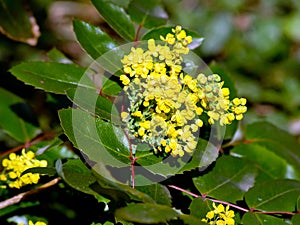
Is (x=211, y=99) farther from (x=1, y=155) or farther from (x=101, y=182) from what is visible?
(x=1, y=155)

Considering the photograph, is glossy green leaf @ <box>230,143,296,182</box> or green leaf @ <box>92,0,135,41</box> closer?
green leaf @ <box>92,0,135,41</box>

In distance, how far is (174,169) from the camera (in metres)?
1.11

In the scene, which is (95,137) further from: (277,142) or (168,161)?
(277,142)

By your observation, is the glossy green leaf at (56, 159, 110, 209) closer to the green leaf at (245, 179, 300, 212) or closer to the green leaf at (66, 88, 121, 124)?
the green leaf at (66, 88, 121, 124)

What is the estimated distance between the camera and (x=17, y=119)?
1.55 metres

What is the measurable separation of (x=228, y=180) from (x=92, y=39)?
50cm

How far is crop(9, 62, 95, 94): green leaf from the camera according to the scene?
123cm

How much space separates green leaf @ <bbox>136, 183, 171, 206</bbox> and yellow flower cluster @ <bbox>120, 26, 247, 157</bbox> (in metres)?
0.08

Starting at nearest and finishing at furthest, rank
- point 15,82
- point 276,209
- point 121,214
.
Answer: point 121,214 < point 276,209 < point 15,82

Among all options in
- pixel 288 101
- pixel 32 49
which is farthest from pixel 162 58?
pixel 288 101

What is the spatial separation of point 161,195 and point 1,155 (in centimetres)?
55

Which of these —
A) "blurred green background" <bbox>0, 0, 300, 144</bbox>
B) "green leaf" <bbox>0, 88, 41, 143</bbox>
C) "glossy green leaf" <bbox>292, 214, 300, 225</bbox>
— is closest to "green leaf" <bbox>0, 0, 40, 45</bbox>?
"green leaf" <bbox>0, 88, 41, 143</bbox>

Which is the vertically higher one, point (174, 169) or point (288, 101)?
point (174, 169)

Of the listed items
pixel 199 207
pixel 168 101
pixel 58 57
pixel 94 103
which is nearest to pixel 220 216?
pixel 199 207
